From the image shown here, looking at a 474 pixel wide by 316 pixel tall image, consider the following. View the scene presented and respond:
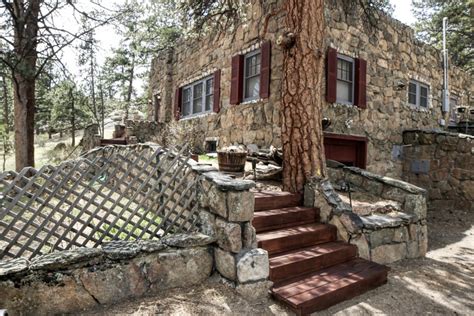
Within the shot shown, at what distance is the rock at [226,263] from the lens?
2795mm

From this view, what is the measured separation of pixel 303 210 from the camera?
384 centimetres

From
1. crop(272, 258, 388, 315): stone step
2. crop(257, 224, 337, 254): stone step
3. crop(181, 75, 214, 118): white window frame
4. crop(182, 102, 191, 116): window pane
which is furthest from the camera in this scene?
crop(182, 102, 191, 116): window pane

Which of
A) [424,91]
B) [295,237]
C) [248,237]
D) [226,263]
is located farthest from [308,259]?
[424,91]

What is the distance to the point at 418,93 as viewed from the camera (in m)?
8.62

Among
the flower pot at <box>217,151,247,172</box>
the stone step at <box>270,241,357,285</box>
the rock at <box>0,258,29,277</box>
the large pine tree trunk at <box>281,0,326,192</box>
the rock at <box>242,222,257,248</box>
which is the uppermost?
the large pine tree trunk at <box>281,0,326,192</box>

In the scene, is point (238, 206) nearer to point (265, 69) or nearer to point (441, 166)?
point (265, 69)

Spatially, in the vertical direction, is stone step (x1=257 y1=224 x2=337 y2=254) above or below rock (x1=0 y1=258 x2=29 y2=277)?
below

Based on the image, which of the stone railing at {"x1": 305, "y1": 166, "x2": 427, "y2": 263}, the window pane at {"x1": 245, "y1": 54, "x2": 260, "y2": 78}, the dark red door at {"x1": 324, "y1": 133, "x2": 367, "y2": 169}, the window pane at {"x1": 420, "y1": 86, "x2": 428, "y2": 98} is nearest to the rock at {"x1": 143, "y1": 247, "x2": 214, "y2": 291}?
the stone railing at {"x1": 305, "y1": 166, "x2": 427, "y2": 263}

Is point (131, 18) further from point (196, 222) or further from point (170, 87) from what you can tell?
point (196, 222)

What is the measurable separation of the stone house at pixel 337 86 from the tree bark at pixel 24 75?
3.79m

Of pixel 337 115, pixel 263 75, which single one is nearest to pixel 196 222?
pixel 263 75

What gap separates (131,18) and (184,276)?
6.48m

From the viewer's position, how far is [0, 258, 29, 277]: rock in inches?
87.7

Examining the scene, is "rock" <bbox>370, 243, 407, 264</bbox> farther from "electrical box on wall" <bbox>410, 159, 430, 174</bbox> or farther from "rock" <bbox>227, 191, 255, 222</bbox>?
"electrical box on wall" <bbox>410, 159, 430, 174</bbox>
